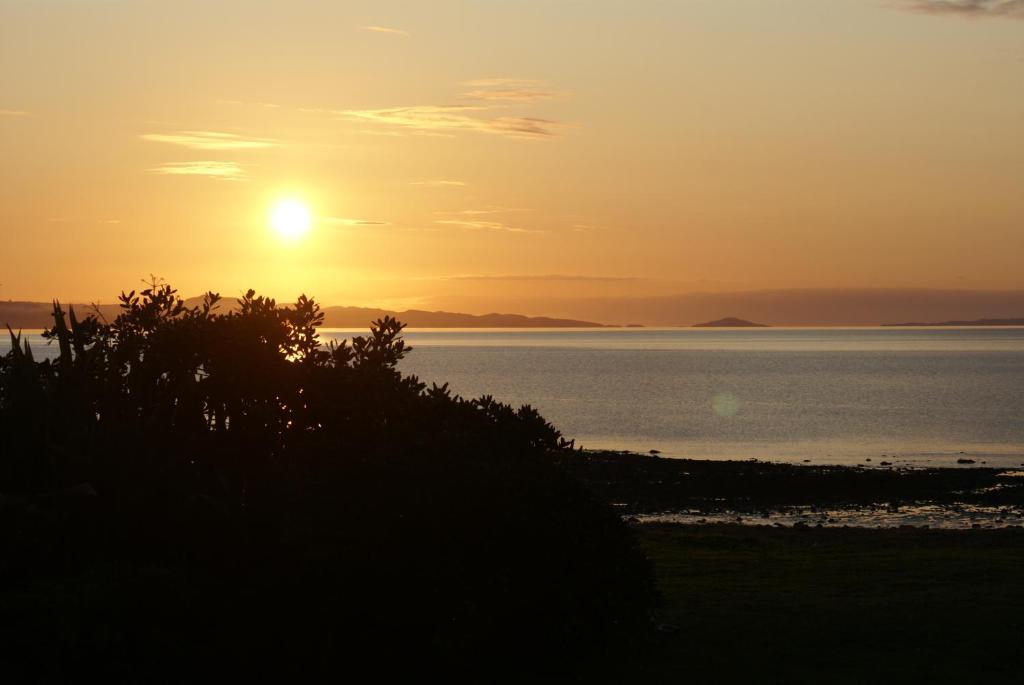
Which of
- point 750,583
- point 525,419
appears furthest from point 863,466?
point 525,419

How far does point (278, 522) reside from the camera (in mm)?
12430

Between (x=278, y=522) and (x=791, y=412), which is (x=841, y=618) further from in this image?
(x=791, y=412)

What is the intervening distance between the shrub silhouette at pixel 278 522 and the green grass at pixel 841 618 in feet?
4.88

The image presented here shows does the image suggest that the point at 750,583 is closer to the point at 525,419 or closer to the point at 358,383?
the point at 525,419

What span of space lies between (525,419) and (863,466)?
48208mm

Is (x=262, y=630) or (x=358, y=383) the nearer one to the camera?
(x=262, y=630)

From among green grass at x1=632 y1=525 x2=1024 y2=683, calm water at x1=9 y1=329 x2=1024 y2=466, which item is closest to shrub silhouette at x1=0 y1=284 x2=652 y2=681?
green grass at x1=632 y1=525 x2=1024 y2=683

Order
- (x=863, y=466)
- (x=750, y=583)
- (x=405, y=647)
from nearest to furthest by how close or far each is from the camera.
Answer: (x=405, y=647) < (x=750, y=583) < (x=863, y=466)

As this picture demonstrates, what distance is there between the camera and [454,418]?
14031 millimetres

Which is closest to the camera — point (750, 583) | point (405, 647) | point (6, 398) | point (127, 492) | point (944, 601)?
point (405, 647)

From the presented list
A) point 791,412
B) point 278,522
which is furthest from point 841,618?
point 791,412

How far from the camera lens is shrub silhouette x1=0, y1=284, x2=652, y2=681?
1147 centimetres

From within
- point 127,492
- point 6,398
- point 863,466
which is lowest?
point 863,466

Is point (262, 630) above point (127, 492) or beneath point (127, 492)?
beneath
